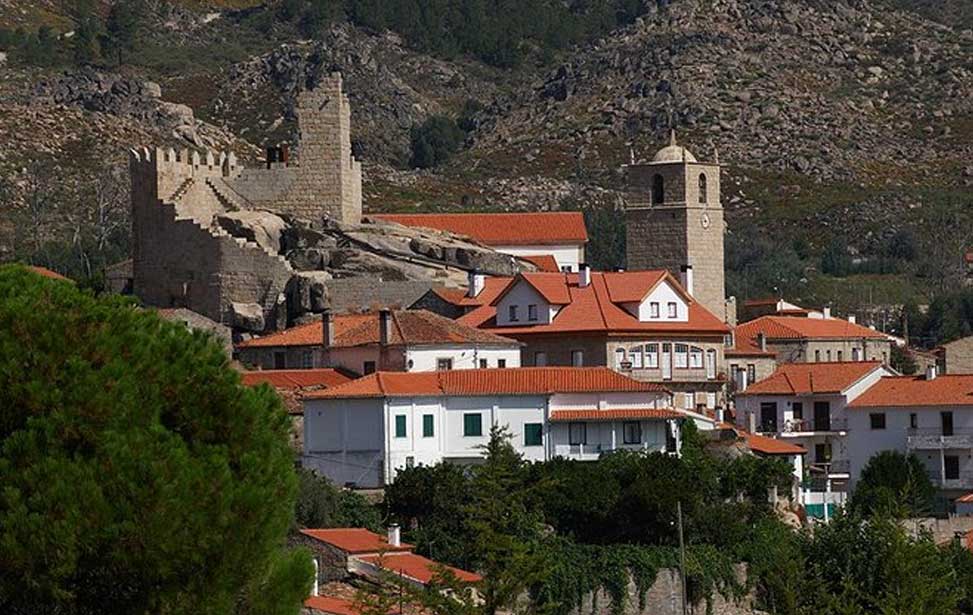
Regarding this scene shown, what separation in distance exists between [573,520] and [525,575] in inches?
596

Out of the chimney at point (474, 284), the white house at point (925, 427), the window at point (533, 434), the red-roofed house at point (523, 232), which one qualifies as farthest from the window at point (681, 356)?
the red-roofed house at point (523, 232)

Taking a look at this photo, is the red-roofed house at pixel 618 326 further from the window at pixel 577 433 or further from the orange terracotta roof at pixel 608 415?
the window at pixel 577 433

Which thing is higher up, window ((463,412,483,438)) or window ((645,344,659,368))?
window ((645,344,659,368))

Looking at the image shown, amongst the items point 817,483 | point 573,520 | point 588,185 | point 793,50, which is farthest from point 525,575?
point 793,50

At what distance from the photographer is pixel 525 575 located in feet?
173

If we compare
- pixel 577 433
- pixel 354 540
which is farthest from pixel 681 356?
pixel 354 540

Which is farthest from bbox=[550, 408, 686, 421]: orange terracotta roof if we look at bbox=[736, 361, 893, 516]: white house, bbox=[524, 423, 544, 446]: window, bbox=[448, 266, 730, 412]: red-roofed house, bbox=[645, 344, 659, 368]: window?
bbox=[736, 361, 893, 516]: white house

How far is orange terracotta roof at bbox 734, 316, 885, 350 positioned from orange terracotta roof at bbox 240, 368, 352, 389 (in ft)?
82.9

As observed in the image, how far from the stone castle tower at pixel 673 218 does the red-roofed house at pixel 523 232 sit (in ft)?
6.84

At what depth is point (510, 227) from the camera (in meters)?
96.6

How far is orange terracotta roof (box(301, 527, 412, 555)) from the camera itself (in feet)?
195

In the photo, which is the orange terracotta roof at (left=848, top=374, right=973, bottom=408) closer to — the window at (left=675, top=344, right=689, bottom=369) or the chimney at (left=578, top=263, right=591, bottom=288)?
the window at (left=675, top=344, right=689, bottom=369)

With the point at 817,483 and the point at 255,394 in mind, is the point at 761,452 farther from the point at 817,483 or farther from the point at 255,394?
the point at 255,394

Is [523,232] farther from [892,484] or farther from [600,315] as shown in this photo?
[892,484]
